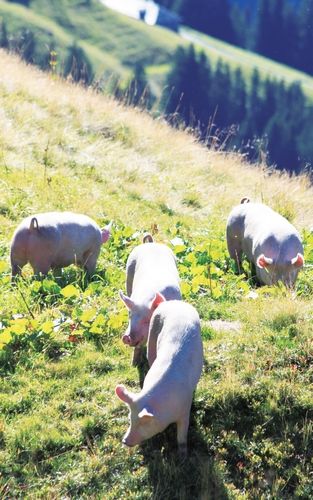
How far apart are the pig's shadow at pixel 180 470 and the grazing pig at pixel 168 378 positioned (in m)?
0.11

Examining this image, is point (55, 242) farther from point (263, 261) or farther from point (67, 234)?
point (263, 261)

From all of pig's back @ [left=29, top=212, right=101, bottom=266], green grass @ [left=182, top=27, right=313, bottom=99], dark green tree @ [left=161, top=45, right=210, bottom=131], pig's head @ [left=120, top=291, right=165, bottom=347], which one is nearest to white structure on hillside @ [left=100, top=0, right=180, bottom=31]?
green grass @ [left=182, top=27, right=313, bottom=99]

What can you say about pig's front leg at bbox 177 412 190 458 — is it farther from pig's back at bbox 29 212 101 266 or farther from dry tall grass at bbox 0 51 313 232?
dry tall grass at bbox 0 51 313 232

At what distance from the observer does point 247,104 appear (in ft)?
327

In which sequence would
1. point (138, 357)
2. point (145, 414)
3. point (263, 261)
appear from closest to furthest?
point (145, 414), point (138, 357), point (263, 261)

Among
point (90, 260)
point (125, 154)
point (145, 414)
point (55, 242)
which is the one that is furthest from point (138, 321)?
point (125, 154)

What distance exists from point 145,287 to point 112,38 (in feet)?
385

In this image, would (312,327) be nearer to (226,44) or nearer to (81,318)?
(81,318)

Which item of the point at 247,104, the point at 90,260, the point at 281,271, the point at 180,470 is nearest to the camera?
the point at 180,470

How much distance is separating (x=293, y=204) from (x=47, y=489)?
7.85 meters

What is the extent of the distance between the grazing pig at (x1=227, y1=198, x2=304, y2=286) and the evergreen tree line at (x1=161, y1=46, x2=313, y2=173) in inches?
3129

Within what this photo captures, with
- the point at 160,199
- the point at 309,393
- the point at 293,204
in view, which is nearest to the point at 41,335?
the point at 309,393

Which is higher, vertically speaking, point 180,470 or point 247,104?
point 180,470

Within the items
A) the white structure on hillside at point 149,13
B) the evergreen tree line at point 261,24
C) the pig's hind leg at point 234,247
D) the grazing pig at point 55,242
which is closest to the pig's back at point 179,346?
the grazing pig at point 55,242
